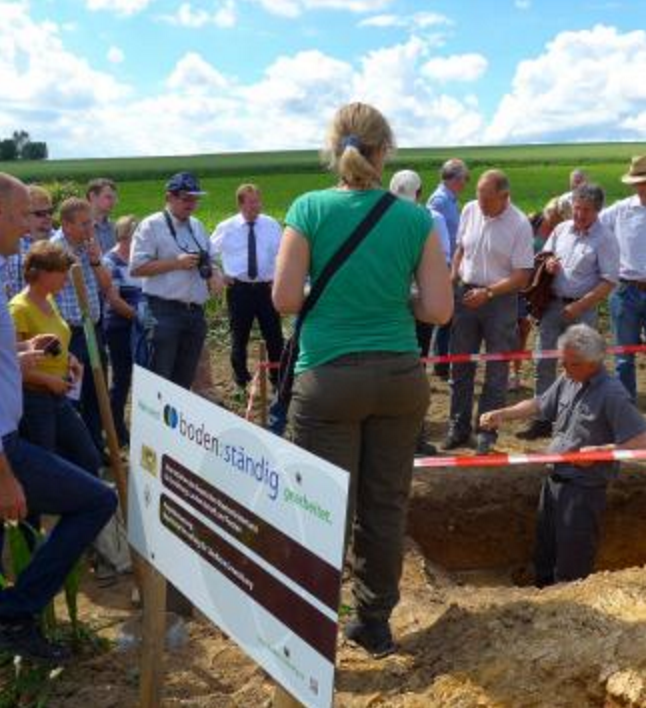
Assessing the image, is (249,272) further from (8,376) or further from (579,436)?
(8,376)

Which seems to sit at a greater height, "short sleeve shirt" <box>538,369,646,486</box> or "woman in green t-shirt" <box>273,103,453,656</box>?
"woman in green t-shirt" <box>273,103,453,656</box>

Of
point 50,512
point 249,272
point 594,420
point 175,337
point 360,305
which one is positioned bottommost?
point 50,512

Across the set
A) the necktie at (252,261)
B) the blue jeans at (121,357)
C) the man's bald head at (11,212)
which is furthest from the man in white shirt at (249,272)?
the man's bald head at (11,212)

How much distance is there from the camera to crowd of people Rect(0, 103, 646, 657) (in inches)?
136

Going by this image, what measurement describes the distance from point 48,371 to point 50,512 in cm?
109

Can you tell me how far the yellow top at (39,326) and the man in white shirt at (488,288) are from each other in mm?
3179

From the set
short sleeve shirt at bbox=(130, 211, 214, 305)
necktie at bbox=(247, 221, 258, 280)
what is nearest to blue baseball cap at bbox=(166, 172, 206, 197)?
short sleeve shirt at bbox=(130, 211, 214, 305)

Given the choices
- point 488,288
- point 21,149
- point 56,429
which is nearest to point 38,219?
point 56,429

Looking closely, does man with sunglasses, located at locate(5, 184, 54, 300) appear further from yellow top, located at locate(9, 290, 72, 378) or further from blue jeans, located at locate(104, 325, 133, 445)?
yellow top, located at locate(9, 290, 72, 378)

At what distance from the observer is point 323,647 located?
233 centimetres

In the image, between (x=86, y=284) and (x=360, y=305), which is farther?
(x=86, y=284)

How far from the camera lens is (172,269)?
6.52 metres

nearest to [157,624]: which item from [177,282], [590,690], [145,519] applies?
[145,519]

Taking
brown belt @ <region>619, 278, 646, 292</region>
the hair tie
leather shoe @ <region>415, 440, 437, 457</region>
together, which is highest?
the hair tie
